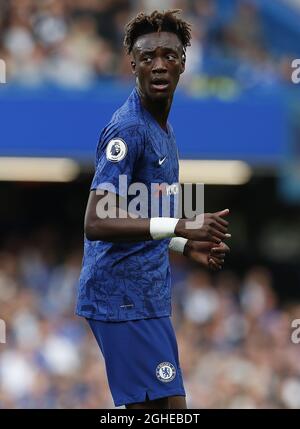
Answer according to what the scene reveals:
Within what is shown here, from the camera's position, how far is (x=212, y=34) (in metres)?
14.2

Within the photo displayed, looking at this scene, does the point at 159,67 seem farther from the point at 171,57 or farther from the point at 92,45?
the point at 92,45

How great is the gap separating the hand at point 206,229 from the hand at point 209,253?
16 cm

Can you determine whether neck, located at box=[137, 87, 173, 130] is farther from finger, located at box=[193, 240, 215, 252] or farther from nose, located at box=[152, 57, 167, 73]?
finger, located at box=[193, 240, 215, 252]

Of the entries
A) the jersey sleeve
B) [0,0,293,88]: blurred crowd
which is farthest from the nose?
[0,0,293,88]: blurred crowd

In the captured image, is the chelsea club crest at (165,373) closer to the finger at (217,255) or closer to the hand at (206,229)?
the finger at (217,255)

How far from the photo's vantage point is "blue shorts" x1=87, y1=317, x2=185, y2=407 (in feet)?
16.3

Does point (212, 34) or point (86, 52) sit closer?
point (86, 52)

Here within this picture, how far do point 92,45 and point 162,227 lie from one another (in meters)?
8.77

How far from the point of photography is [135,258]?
5016 mm

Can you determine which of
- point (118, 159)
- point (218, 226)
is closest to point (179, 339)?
point (118, 159)

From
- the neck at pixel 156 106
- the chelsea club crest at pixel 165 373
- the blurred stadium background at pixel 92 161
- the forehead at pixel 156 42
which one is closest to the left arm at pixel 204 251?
the chelsea club crest at pixel 165 373

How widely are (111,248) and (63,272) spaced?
8.12 metres
